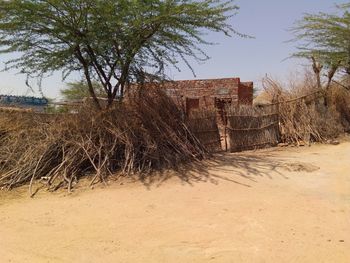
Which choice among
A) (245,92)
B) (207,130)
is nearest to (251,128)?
(207,130)

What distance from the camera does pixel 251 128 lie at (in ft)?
43.4

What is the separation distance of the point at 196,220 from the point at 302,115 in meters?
10.1

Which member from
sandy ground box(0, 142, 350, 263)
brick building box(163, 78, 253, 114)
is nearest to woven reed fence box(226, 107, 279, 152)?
sandy ground box(0, 142, 350, 263)

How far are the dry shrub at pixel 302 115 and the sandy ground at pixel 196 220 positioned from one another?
5166 mm

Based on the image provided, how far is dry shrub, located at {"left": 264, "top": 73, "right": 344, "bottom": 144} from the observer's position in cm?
1488

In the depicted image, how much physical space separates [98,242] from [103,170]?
12.2ft

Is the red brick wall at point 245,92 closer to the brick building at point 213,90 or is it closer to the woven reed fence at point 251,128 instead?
the brick building at point 213,90

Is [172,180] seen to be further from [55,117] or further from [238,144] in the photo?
[238,144]

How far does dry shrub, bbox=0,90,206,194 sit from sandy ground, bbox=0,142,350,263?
2.38 feet

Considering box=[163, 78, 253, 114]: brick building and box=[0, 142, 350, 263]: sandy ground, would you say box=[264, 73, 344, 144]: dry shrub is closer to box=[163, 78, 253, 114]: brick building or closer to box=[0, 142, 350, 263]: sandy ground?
box=[163, 78, 253, 114]: brick building

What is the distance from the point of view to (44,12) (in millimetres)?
9258

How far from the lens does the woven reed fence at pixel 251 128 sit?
12.6 m

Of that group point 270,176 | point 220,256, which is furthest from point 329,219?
point 270,176

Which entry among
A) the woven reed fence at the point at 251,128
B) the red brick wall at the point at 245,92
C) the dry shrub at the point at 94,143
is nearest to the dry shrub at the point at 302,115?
the woven reed fence at the point at 251,128
